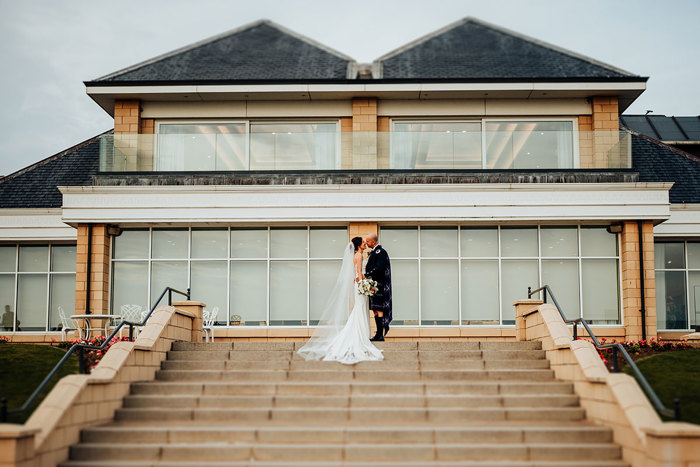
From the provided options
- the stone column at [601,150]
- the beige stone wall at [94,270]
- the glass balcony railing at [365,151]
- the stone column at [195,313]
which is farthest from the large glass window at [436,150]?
the beige stone wall at [94,270]

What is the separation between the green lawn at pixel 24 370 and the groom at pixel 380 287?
19.5 ft

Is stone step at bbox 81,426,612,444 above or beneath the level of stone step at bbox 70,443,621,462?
above

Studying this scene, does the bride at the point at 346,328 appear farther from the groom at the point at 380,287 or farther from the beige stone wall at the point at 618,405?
the beige stone wall at the point at 618,405

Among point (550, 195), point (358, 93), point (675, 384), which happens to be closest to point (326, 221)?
point (358, 93)

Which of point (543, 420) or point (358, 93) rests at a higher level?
point (358, 93)

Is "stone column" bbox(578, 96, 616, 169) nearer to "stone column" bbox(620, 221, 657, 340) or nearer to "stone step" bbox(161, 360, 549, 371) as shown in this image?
"stone column" bbox(620, 221, 657, 340)

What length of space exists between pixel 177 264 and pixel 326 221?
4418 mm

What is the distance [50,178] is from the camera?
981 inches

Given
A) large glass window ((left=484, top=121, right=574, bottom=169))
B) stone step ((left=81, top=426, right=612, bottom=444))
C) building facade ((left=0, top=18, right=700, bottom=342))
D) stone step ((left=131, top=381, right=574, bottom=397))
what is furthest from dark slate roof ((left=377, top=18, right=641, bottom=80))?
stone step ((left=81, top=426, right=612, bottom=444))

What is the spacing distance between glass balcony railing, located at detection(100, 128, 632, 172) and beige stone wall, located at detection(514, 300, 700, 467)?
7.76m

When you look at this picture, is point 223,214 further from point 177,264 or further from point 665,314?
point 665,314

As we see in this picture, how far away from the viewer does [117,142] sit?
70.6ft

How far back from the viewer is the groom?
607 inches

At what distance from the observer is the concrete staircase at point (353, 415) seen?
1034 centimetres
